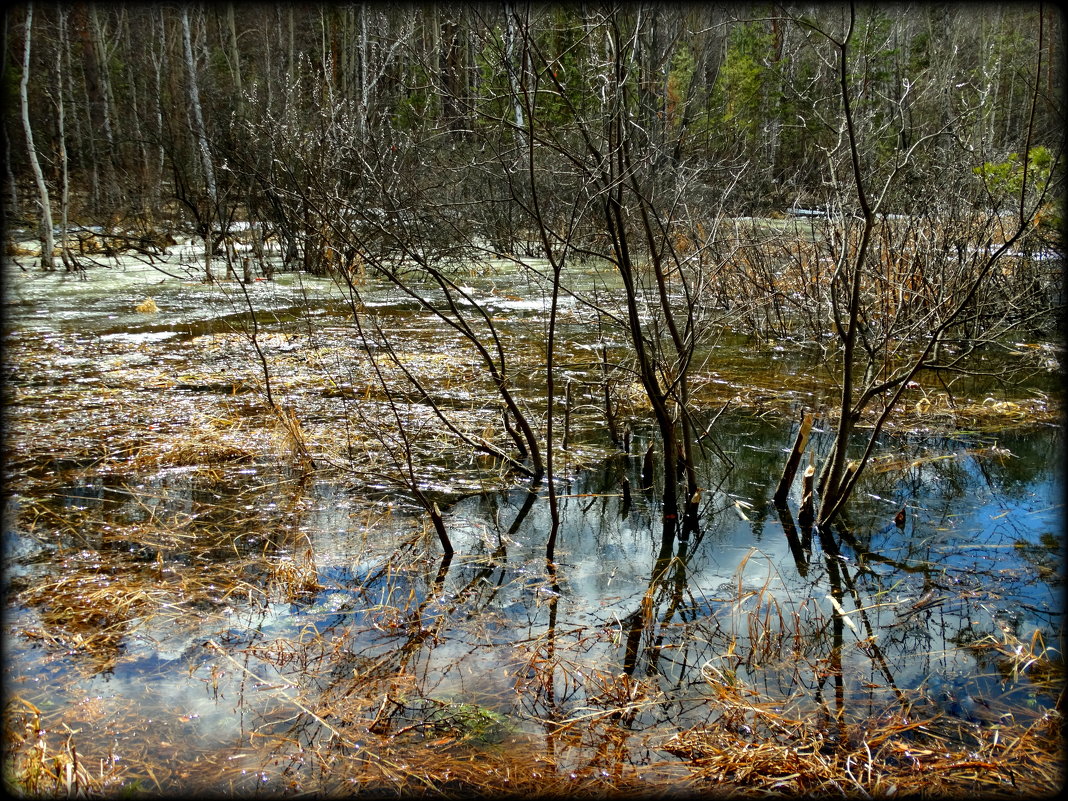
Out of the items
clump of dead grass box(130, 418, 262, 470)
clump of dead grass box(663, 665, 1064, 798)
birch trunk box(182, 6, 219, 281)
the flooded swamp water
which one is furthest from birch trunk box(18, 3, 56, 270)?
clump of dead grass box(663, 665, 1064, 798)

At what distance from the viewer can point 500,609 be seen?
13.6 ft

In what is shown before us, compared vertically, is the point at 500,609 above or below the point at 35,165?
below

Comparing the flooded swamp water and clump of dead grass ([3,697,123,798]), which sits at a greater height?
clump of dead grass ([3,697,123,798])

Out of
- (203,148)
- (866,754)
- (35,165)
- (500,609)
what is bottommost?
(500,609)

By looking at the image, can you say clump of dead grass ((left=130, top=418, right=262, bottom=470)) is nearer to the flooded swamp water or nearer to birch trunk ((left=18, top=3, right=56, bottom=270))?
the flooded swamp water

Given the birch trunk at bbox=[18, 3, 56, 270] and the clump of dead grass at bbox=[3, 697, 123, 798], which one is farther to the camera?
the birch trunk at bbox=[18, 3, 56, 270]

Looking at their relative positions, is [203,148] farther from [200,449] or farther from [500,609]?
[500,609]

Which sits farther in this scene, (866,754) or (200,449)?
(200,449)

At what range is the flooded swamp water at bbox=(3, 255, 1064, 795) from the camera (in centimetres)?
297

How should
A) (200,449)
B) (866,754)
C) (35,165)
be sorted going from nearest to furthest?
(866,754)
(200,449)
(35,165)

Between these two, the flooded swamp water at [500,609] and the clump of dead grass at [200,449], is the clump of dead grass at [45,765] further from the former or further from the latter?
the clump of dead grass at [200,449]

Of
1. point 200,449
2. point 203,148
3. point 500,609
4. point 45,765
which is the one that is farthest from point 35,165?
point 45,765

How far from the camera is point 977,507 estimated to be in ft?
17.9

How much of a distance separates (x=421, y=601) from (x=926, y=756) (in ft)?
7.49
